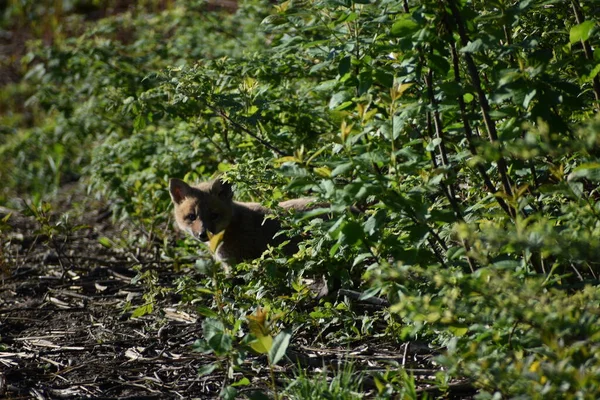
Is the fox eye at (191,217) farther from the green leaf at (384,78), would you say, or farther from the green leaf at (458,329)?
the green leaf at (458,329)

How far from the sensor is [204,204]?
6.47 metres

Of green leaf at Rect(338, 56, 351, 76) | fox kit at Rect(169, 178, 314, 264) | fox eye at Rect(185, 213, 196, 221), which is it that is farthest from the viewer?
fox eye at Rect(185, 213, 196, 221)

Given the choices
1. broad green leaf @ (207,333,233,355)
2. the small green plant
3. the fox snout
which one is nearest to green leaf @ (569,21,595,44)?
the small green plant

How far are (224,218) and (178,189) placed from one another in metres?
0.47

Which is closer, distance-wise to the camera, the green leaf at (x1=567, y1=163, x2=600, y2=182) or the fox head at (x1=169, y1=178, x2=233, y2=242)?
the green leaf at (x1=567, y1=163, x2=600, y2=182)

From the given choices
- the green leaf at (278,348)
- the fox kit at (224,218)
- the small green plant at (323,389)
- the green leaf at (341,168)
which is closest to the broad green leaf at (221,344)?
the green leaf at (278,348)

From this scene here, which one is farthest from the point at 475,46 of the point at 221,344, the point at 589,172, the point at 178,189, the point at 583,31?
the point at 178,189

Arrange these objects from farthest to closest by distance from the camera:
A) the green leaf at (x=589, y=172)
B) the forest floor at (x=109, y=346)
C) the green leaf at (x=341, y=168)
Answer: the forest floor at (x=109, y=346) < the green leaf at (x=341, y=168) < the green leaf at (x=589, y=172)

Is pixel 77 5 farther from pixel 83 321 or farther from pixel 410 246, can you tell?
pixel 410 246

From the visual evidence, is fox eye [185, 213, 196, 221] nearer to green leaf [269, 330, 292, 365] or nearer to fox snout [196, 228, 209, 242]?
fox snout [196, 228, 209, 242]

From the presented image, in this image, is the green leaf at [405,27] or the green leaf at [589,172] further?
the green leaf at [405,27]

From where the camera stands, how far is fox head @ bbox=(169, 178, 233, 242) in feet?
21.0

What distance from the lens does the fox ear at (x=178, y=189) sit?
641 centimetres

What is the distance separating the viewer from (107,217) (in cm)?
867
